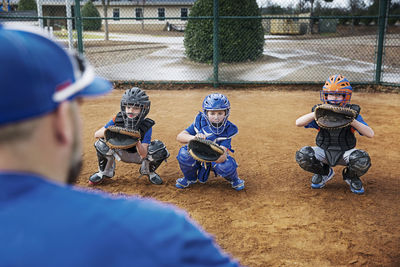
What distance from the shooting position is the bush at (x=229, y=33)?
14.8m

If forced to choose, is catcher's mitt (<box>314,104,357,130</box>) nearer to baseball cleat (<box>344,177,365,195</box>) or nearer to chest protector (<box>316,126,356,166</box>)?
chest protector (<box>316,126,356,166</box>)

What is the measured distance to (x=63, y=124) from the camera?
2.97 ft

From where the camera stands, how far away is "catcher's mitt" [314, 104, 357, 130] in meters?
4.27

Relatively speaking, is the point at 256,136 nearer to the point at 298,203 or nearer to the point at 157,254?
the point at 298,203

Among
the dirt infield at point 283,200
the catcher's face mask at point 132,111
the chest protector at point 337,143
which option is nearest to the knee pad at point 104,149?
the dirt infield at point 283,200

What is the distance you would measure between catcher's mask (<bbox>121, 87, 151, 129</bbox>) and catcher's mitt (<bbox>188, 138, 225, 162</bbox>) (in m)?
0.66

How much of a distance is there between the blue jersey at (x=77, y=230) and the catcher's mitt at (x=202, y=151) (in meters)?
3.39

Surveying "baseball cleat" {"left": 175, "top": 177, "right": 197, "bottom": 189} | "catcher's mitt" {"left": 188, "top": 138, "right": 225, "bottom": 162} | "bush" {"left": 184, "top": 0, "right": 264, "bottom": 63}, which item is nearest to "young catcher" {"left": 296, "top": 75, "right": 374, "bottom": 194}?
"catcher's mitt" {"left": 188, "top": 138, "right": 225, "bottom": 162}

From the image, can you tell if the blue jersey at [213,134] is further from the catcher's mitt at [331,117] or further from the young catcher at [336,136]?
the catcher's mitt at [331,117]

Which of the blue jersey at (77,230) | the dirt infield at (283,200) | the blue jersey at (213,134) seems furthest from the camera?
the blue jersey at (213,134)

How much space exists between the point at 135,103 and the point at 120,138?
0.43m

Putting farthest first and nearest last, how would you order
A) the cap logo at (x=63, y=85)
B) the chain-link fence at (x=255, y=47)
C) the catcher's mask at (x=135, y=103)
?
the chain-link fence at (x=255, y=47), the catcher's mask at (x=135, y=103), the cap logo at (x=63, y=85)

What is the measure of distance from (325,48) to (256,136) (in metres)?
17.4

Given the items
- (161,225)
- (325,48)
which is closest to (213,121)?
(161,225)
